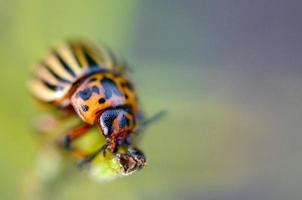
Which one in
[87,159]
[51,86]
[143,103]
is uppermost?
[143,103]

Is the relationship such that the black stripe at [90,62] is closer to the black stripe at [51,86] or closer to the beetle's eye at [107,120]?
the black stripe at [51,86]

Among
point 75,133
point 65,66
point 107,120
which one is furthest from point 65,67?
point 107,120

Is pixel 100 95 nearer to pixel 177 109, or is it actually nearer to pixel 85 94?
pixel 85 94

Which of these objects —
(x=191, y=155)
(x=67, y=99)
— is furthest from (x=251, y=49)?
(x=67, y=99)

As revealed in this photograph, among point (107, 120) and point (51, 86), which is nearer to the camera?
point (107, 120)

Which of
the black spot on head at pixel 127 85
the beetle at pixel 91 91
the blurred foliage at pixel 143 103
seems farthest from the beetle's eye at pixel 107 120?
the blurred foliage at pixel 143 103

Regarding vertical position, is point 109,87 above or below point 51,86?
below
